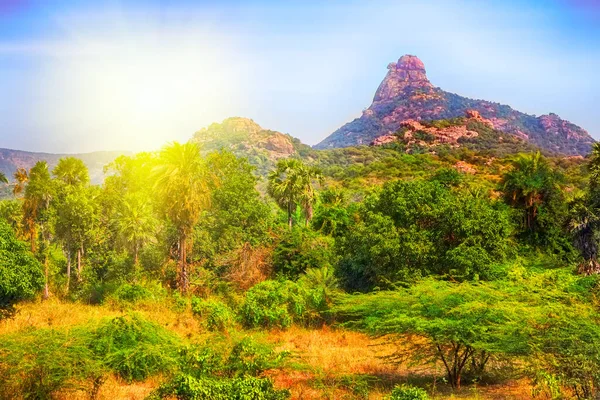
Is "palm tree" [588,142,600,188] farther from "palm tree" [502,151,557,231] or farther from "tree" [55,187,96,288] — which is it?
"tree" [55,187,96,288]

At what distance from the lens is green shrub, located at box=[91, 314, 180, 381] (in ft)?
46.1

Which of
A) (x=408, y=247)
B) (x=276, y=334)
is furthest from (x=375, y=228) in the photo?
(x=276, y=334)

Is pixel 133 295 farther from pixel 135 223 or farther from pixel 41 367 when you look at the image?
pixel 41 367

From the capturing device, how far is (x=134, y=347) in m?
14.6

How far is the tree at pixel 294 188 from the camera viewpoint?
44281 millimetres

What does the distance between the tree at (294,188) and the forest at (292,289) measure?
21cm

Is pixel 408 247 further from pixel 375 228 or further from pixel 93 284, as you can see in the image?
pixel 93 284

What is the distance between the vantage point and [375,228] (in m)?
24.6

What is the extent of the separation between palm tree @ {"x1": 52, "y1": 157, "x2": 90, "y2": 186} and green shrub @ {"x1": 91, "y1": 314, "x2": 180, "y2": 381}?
29226 millimetres

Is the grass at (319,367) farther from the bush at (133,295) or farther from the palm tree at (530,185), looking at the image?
the palm tree at (530,185)

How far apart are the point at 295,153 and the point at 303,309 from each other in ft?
491

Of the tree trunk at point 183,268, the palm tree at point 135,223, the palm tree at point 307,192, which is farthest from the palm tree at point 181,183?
the palm tree at point 307,192

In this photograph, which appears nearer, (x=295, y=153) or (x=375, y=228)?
(x=375, y=228)

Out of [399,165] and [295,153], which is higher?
[295,153]
